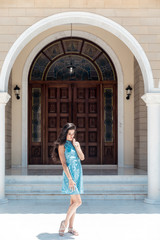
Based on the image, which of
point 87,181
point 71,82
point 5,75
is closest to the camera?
point 5,75

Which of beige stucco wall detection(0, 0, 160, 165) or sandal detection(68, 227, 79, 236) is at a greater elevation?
beige stucco wall detection(0, 0, 160, 165)

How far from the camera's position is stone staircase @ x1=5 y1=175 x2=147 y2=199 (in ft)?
25.5

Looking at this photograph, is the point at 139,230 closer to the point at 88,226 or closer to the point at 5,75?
the point at 88,226

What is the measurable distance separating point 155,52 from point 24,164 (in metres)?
5.24

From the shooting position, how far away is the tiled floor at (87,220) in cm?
496

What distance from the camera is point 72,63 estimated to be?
11023 millimetres

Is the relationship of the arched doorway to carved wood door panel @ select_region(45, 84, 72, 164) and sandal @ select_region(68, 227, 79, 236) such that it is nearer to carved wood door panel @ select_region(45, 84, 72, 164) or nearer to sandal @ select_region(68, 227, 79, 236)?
carved wood door panel @ select_region(45, 84, 72, 164)

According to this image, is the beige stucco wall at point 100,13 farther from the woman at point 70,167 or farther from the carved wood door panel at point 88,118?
the carved wood door panel at point 88,118

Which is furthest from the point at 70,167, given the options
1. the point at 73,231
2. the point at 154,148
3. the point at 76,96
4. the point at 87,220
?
the point at 76,96

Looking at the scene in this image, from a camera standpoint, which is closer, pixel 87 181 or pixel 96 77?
pixel 87 181

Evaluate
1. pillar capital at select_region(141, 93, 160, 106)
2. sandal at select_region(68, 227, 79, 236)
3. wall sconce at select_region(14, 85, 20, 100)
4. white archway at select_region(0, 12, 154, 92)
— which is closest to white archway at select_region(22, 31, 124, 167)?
wall sconce at select_region(14, 85, 20, 100)

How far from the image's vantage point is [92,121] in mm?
11047

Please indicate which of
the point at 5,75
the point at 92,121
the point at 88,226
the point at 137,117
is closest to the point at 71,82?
the point at 92,121

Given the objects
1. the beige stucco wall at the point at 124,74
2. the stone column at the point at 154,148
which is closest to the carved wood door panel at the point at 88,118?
the beige stucco wall at the point at 124,74
